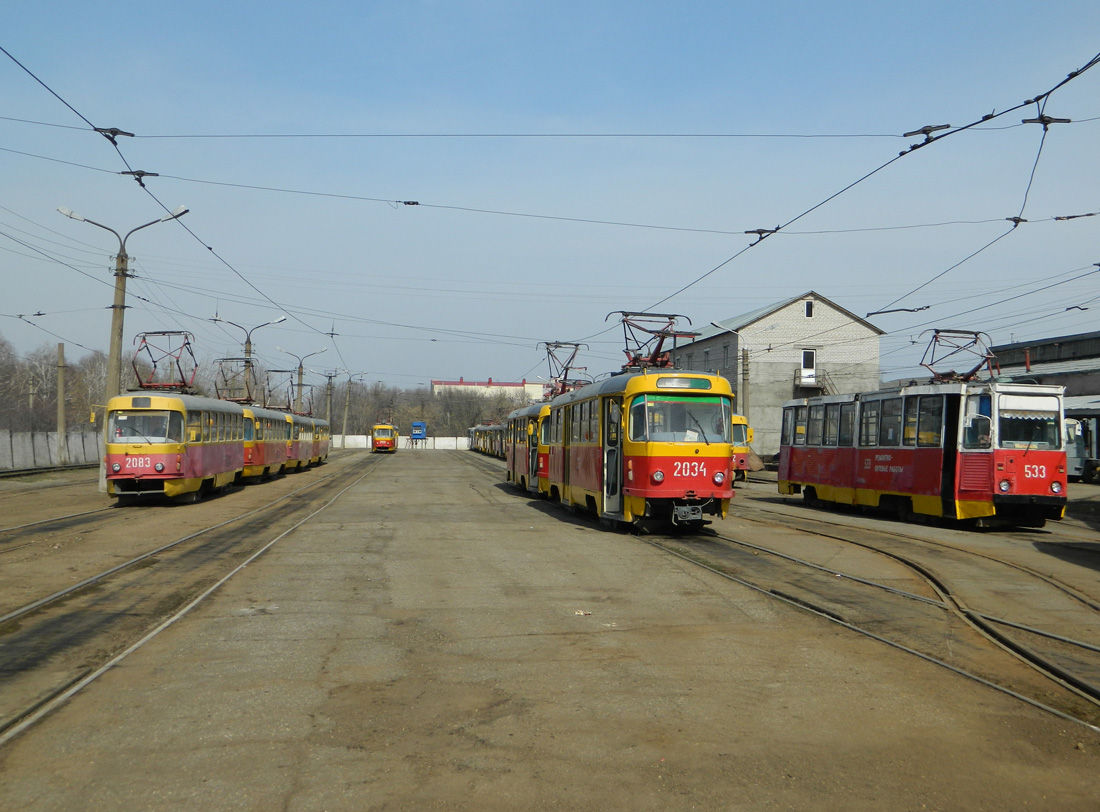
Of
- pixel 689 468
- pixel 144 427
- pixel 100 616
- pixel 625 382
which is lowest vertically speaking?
pixel 100 616

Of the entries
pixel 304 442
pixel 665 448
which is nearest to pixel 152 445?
pixel 665 448

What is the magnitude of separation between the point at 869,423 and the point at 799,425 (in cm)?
390

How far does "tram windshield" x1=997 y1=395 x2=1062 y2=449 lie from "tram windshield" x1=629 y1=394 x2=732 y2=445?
6.10 meters

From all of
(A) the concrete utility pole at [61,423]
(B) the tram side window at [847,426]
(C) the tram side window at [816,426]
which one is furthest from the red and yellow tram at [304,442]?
(B) the tram side window at [847,426]

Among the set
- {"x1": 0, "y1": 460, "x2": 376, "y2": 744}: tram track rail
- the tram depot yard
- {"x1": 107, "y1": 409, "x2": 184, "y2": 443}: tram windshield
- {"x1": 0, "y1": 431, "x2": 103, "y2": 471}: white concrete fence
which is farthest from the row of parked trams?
{"x1": 0, "y1": 431, "x2": 103, "y2": 471}: white concrete fence

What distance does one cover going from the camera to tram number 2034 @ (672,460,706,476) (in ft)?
49.3

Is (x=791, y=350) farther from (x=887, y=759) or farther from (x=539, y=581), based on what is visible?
(x=887, y=759)

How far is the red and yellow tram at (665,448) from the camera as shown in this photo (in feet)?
49.4

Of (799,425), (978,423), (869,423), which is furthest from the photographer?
(799,425)

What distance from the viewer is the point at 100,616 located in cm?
848

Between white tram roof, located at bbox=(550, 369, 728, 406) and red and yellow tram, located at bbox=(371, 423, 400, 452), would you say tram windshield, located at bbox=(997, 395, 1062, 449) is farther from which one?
red and yellow tram, located at bbox=(371, 423, 400, 452)

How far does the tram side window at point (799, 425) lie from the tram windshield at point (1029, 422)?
717 cm

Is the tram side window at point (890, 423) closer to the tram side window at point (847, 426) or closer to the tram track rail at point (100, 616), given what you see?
the tram side window at point (847, 426)

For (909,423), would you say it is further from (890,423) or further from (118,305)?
(118,305)
